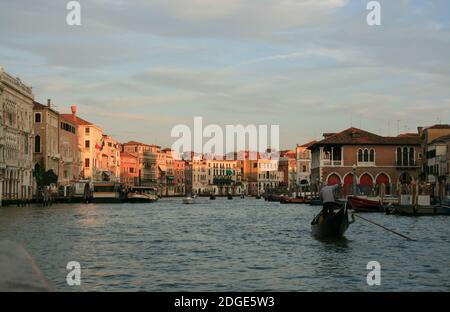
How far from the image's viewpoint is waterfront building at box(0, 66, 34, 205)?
2093 inches

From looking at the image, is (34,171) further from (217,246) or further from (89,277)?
(89,277)

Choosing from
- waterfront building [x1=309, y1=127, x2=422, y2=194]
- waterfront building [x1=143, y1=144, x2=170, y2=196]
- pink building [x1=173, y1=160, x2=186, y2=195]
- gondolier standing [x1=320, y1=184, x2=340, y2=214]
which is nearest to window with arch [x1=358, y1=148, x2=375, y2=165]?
waterfront building [x1=309, y1=127, x2=422, y2=194]

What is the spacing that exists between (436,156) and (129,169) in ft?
246

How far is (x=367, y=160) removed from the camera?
61688 millimetres

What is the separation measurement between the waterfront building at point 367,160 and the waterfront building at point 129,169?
64.2 m

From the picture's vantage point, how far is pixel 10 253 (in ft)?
9.50

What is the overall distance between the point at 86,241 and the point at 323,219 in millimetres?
6711

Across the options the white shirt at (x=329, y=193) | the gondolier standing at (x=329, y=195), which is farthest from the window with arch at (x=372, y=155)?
the white shirt at (x=329, y=193)

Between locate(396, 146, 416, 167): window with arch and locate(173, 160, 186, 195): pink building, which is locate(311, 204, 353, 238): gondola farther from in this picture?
locate(173, 160, 186, 195): pink building

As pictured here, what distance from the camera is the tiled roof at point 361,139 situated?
6162 cm

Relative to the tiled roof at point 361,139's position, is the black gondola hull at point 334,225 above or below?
below

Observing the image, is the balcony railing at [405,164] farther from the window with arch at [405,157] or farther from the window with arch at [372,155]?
the window with arch at [372,155]
